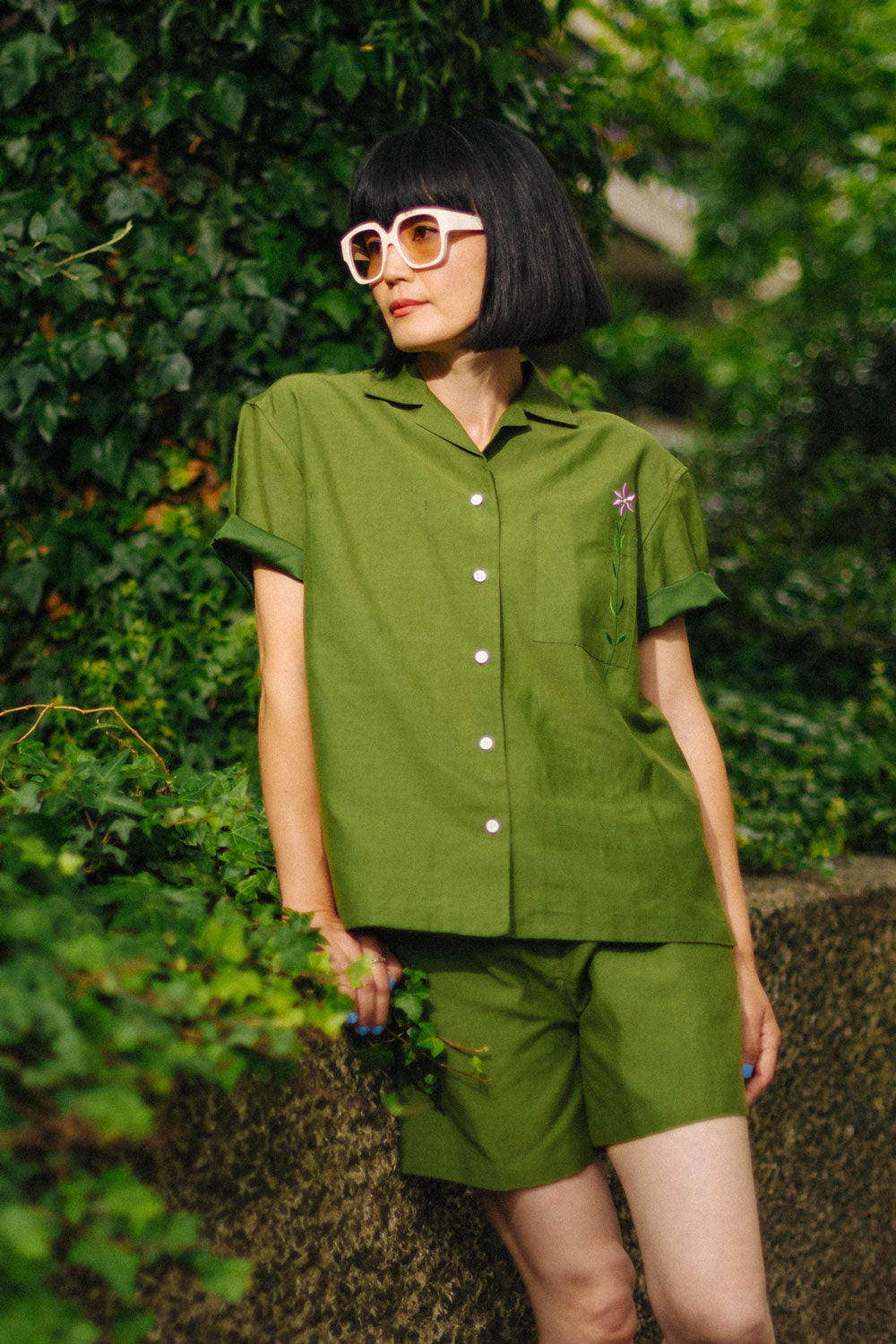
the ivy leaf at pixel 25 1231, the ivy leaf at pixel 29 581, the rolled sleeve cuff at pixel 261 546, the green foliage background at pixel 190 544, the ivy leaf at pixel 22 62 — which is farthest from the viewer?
the ivy leaf at pixel 29 581

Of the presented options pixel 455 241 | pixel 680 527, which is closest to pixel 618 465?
pixel 680 527

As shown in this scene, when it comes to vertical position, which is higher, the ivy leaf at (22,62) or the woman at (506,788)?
the ivy leaf at (22,62)

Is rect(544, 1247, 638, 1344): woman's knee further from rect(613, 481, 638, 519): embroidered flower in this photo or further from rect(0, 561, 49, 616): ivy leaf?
rect(0, 561, 49, 616): ivy leaf

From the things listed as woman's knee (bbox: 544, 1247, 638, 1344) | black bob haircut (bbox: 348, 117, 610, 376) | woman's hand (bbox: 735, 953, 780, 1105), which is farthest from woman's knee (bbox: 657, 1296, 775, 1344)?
black bob haircut (bbox: 348, 117, 610, 376)

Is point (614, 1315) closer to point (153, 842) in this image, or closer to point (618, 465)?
point (153, 842)

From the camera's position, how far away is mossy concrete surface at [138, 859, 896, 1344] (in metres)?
1.41

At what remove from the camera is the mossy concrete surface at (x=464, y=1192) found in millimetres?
1411

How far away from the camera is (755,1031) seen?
1770mm

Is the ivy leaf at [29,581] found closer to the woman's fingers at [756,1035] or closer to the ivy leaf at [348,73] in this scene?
the ivy leaf at [348,73]

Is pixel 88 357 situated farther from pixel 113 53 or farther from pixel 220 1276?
pixel 220 1276

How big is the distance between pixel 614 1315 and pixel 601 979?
0.46m

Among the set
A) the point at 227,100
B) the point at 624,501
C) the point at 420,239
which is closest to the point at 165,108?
the point at 227,100

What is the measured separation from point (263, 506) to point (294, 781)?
1.33 feet

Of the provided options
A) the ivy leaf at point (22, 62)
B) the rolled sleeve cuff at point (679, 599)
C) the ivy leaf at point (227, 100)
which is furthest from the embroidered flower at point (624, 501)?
the ivy leaf at point (22, 62)
